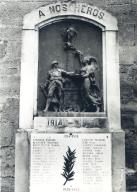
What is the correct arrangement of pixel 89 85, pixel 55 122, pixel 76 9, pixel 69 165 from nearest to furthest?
pixel 69 165 < pixel 55 122 < pixel 89 85 < pixel 76 9

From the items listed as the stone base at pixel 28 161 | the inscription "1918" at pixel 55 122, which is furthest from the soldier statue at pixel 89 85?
the stone base at pixel 28 161

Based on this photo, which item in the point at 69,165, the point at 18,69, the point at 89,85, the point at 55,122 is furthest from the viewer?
the point at 18,69

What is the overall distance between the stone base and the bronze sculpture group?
2.06 feet

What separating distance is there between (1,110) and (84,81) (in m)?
1.66

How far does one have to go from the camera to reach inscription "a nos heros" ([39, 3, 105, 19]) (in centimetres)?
714

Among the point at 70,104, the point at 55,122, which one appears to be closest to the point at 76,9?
the point at 70,104

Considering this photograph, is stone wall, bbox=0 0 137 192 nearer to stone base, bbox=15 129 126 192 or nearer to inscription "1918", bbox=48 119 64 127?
stone base, bbox=15 129 126 192

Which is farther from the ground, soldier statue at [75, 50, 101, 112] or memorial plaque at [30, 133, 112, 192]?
soldier statue at [75, 50, 101, 112]

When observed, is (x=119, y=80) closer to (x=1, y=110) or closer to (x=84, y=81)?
(x=84, y=81)

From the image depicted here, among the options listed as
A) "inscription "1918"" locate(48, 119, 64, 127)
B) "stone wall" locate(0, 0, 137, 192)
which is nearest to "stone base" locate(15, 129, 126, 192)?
"inscription "1918"" locate(48, 119, 64, 127)

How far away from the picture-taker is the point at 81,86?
7.05m

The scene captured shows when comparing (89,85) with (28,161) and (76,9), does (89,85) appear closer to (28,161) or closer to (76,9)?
(76,9)

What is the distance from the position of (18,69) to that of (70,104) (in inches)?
48.9

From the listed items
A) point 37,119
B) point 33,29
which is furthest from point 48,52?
point 37,119
